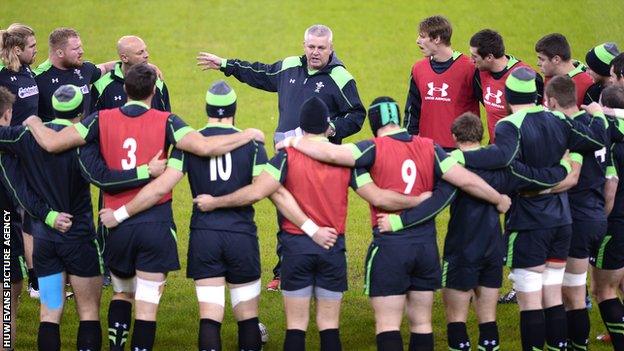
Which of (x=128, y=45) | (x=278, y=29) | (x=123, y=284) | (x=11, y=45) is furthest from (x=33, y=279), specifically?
(x=278, y=29)

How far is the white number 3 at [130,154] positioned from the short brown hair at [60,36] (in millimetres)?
2993

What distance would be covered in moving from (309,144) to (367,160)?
475mm

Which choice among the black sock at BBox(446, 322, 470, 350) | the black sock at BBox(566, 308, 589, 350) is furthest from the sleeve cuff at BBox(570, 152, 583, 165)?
the black sock at BBox(446, 322, 470, 350)

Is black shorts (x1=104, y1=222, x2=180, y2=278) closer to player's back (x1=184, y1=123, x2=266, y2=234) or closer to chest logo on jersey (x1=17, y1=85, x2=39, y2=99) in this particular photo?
player's back (x1=184, y1=123, x2=266, y2=234)

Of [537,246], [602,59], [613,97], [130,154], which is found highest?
[602,59]

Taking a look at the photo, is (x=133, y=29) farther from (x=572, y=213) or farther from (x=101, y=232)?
(x=572, y=213)

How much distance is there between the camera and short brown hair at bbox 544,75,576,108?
9.52 metres

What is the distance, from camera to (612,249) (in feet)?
32.8

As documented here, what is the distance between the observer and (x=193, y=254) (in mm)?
9023

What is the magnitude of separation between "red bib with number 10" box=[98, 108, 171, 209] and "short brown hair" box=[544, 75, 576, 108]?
333 cm

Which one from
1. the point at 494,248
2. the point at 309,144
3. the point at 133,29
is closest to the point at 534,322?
the point at 494,248

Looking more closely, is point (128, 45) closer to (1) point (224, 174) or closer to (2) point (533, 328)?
(1) point (224, 174)

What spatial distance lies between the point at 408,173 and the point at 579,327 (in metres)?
2.33

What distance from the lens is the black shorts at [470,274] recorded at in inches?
358
